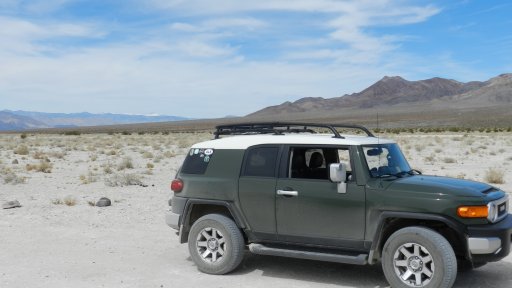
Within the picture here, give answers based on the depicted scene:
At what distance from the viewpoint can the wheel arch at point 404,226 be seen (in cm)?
634

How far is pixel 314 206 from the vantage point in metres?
6.86

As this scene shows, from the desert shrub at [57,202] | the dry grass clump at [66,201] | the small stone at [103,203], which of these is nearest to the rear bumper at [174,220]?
the small stone at [103,203]

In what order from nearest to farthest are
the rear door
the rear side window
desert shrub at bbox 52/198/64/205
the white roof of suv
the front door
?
the front door, the white roof of suv, the rear door, the rear side window, desert shrub at bbox 52/198/64/205

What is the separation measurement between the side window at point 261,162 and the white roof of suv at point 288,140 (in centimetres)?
10

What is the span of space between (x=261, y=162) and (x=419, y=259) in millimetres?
2191

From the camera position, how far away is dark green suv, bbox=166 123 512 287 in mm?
6199

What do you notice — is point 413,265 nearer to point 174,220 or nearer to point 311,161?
point 311,161

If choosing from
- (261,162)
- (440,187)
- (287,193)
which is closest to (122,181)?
(261,162)

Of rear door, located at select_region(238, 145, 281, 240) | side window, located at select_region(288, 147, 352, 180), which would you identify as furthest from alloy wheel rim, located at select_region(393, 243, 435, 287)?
rear door, located at select_region(238, 145, 281, 240)

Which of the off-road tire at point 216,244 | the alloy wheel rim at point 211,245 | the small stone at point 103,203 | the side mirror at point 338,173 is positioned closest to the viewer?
the side mirror at point 338,173

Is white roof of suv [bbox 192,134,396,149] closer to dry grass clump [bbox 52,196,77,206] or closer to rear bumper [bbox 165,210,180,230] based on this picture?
rear bumper [bbox 165,210,180,230]

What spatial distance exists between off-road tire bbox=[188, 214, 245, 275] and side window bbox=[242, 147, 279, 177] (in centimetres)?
69

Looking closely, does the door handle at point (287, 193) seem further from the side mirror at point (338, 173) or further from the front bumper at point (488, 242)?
the front bumper at point (488, 242)

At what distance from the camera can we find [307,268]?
7.82 meters
